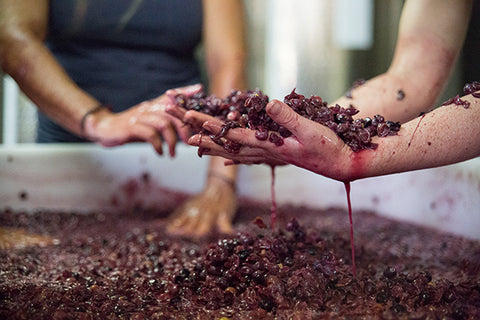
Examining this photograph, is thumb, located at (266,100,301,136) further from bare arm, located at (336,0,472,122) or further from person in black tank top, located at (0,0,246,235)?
person in black tank top, located at (0,0,246,235)

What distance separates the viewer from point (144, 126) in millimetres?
1395

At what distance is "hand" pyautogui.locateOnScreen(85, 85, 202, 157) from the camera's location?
137 centimetres

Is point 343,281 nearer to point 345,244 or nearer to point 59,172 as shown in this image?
point 345,244

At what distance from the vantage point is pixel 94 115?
5.16ft

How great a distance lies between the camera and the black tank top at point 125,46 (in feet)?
6.66

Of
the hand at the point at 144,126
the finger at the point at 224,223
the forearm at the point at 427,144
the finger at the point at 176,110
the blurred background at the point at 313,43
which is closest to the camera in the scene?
the forearm at the point at 427,144

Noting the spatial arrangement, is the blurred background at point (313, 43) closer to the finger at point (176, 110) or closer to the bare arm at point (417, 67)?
the bare arm at point (417, 67)

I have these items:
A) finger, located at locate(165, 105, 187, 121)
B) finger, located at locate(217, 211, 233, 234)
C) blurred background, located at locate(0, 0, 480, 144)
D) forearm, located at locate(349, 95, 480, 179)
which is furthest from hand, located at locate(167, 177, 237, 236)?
blurred background, located at locate(0, 0, 480, 144)

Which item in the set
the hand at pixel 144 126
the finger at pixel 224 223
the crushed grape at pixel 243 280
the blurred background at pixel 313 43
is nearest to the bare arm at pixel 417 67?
the crushed grape at pixel 243 280

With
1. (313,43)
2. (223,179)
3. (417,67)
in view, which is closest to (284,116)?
(417,67)

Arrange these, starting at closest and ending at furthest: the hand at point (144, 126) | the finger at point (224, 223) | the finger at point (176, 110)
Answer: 1. the finger at point (176, 110)
2. the hand at point (144, 126)
3. the finger at point (224, 223)

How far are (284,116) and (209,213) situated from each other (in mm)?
961

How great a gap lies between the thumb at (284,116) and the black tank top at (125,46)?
4.90 ft

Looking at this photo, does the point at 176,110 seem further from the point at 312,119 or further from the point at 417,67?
the point at 417,67
